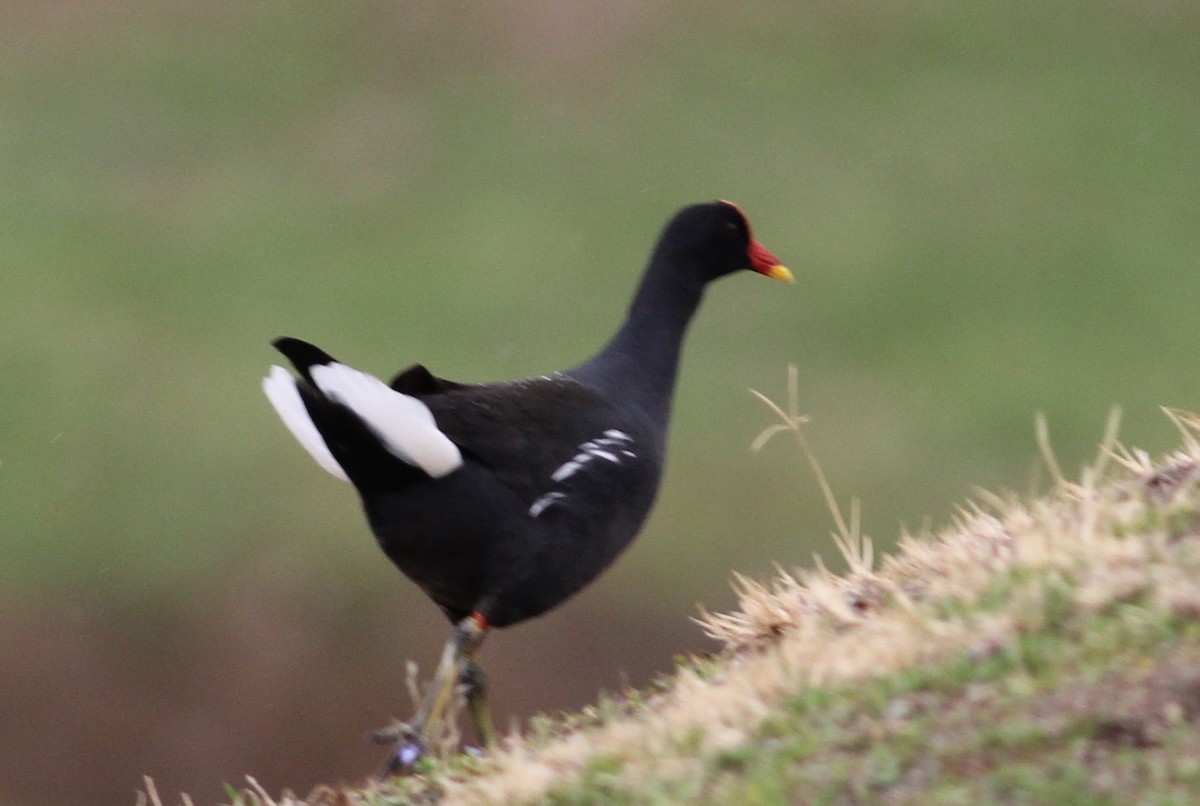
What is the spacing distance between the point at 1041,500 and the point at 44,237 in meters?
15.1

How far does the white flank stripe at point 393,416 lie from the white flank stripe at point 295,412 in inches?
8.5

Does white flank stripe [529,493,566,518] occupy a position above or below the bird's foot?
above

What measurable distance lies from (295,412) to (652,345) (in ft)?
4.47

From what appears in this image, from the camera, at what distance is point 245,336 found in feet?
53.0

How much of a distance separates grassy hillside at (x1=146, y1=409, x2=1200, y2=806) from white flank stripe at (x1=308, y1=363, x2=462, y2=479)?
2.84 ft

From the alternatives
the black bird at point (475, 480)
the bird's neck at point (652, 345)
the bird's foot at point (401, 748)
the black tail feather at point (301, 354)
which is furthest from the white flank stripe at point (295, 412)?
the bird's neck at point (652, 345)

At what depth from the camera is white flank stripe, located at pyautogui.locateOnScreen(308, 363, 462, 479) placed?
4566mm

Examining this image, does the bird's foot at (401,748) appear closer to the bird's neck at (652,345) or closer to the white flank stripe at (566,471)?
the white flank stripe at (566,471)

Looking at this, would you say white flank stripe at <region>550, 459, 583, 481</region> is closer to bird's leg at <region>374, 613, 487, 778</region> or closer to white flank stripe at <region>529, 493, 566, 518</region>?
white flank stripe at <region>529, 493, 566, 518</region>

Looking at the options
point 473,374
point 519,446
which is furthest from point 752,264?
point 473,374

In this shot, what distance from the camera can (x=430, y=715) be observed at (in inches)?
178

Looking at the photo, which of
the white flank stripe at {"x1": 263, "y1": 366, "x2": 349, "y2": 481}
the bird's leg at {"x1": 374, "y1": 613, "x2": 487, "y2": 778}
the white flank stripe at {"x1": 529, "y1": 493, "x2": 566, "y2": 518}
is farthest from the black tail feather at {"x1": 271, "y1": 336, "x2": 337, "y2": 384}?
the bird's leg at {"x1": 374, "y1": 613, "x2": 487, "y2": 778}

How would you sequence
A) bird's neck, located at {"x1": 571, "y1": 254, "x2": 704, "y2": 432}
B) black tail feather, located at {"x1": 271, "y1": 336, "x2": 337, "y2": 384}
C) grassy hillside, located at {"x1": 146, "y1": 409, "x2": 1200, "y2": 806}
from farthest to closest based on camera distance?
bird's neck, located at {"x1": 571, "y1": 254, "x2": 704, "y2": 432}, black tail feather, located at {"x1": 271, "y1": 336, "x2": 337, "y2": 384}, grassy hillside, located at {"x1": 146, "y1": 409, "x2": 1200, "y2": 806}

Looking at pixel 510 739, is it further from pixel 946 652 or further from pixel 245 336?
pixel 245 336
